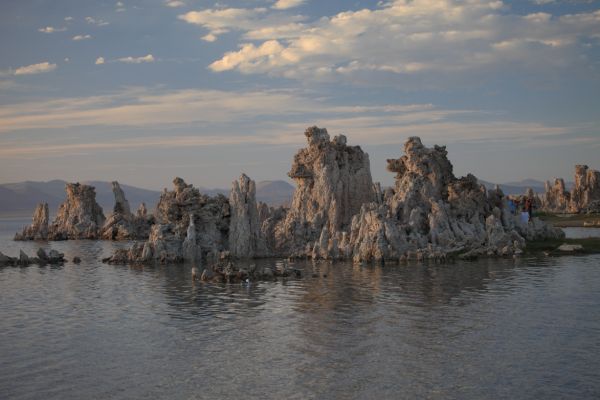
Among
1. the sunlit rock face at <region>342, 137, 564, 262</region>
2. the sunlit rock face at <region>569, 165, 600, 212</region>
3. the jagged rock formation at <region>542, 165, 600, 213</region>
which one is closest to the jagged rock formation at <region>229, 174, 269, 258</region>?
the sunlit rock face at <region>342, 137, 564, 262</region>

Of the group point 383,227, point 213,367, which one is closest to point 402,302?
point 213,367

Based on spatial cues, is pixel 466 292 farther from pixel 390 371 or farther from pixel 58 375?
pixel 58 375

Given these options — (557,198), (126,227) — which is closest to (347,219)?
(126,227)

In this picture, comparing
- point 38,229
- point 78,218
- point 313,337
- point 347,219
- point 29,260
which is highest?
point 78,218

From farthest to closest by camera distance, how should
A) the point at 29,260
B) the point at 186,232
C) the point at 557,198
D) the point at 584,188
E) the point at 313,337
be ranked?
1. the point at 557,198
2. the point at 584,188
3. the point at 29,260
4. the point at 186,232
5. the point at 313,337

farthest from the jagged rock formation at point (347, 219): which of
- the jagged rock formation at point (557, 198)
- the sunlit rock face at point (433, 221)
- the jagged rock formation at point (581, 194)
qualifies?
the jagged rock formation at point (557, 198)

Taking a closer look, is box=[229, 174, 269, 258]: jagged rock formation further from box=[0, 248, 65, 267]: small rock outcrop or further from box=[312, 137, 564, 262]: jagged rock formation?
box=[0, 248, 65, 267]: small rock outcrop

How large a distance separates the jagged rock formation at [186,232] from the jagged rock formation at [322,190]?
8.61 meters

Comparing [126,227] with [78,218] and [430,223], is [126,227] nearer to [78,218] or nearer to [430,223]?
[78,218]

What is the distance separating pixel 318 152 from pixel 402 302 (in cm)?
4619

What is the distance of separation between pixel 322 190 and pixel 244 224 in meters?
12.8

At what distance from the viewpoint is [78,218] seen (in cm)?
14625

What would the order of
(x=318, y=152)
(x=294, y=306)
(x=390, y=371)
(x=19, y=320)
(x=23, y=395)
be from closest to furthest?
(x=23, y=395) < (x=390, y=371) < (x=19, y=320) < (x=294, y=306) < (x=318, y=152)

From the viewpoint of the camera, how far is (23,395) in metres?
31.8
